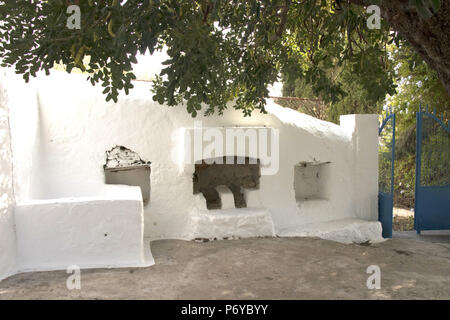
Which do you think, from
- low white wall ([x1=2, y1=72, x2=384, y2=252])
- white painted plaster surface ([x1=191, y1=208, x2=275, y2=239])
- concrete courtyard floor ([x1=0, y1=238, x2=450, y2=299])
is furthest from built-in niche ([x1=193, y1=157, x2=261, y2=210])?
concrete courtyard floor ([x1=0, y1=238, x2=450, y2=299])

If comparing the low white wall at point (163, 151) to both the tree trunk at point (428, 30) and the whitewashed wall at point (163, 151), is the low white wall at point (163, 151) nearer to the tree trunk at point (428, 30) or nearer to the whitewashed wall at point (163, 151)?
the whitewashed wall at point (163, 151)

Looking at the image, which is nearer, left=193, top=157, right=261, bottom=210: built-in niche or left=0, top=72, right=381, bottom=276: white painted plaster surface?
left=0, top=72, right=381, bottom=276: white painted plaster surface

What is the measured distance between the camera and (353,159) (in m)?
7.82

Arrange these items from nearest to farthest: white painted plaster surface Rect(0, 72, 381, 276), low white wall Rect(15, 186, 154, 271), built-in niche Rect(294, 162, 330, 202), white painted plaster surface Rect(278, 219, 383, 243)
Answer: low white wall Rect(15, 186, 154, 271) < white painted plaster surface Rect(0, 72, 381, 276) < white painted plaster surface Rect(278, 219, 383, 243) < built-in niche Rect(294, 162, 330, 202)

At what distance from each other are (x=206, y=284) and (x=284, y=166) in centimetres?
323

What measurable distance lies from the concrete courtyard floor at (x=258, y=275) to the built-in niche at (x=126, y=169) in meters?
1.39

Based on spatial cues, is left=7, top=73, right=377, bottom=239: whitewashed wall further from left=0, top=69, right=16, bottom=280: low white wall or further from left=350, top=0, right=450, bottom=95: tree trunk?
left=350, top=0, right=450, bottom=95: tree trunk

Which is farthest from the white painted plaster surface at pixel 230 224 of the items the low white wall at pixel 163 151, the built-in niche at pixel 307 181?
the built-in niche at pixel 307 181

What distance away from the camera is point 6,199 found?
186 inches

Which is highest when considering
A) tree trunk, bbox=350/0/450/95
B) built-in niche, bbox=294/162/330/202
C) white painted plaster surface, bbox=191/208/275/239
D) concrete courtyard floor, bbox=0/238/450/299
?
tree trunk, bbox=350/0/450/95

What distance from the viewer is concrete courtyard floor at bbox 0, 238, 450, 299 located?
4.30 m

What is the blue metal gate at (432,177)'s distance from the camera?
7.38 meters

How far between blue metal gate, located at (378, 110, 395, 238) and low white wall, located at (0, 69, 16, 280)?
6.04 meters

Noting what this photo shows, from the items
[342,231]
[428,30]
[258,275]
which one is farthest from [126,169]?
[428,30]
